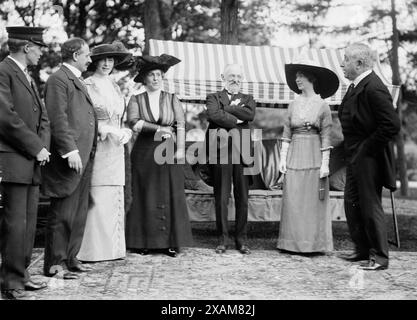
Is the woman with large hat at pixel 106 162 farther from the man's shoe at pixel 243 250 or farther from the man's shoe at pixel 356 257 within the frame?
the man's shoe at pixel 356 257

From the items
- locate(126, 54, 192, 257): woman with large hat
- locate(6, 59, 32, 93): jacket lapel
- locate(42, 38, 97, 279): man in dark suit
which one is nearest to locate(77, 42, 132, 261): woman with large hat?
locate(126, 54, 192, 257): woman with large hat

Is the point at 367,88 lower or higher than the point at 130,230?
higher

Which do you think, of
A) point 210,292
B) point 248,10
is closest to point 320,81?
point 210,292

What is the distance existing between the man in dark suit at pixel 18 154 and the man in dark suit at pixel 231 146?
8.18 ft

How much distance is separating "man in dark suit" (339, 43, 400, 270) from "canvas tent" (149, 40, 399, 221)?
6.81 feet

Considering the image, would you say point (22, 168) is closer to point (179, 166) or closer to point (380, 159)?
point (179, 166)

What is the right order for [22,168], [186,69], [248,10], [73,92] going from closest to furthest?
[22,168] → [73,92] → [186,69] → [248,10]

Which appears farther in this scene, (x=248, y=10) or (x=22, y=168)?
(x=248, y=10)

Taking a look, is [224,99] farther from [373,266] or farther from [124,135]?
[373,266]

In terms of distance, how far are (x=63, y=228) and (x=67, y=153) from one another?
0.71 m

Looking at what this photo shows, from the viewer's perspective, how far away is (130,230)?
6586mm

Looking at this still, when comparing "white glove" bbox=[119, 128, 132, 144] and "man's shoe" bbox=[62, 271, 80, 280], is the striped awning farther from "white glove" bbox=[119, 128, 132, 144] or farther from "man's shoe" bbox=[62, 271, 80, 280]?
"man's shoe" bbox=[62, 271, 80, 280]

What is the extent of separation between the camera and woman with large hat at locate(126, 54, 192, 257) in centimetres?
650

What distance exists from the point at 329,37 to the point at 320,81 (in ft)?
43.4
